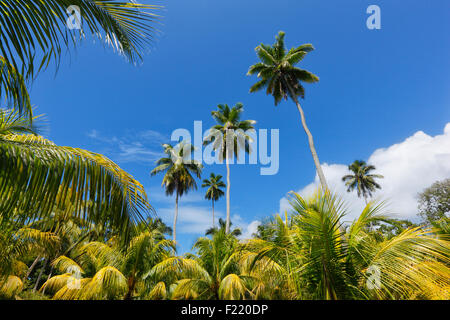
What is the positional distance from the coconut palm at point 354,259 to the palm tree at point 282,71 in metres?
14.1

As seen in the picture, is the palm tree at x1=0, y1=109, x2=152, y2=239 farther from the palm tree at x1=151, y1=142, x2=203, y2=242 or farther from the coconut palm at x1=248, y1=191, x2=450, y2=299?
the palm tree at x1=151, y1=142, x2=203, y2=242

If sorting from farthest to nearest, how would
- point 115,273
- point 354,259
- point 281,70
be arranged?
point 281,70
point 115,273
point 354,259

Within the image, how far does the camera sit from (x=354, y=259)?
3.65 meters

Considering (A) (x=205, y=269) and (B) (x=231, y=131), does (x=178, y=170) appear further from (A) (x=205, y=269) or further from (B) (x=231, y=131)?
(A) (x=205, y=269)

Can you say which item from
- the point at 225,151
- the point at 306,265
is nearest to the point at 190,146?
the point at 225,151

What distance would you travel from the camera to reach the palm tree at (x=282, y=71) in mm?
17266

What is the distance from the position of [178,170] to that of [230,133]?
9.44 metres

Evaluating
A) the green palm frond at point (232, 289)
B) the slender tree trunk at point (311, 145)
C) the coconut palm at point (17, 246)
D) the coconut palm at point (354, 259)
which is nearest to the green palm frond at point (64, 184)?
the coconut palm at point (17, 246)

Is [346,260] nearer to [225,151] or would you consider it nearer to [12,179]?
[12,179]

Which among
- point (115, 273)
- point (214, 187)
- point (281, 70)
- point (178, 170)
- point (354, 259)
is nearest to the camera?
point (354, 259)

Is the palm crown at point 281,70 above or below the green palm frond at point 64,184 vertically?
above

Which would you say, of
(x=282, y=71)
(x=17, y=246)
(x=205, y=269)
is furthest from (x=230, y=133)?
(x=17, y=246)

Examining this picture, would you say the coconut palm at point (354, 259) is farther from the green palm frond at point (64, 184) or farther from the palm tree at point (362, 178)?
the palm tree at point (362, 178)

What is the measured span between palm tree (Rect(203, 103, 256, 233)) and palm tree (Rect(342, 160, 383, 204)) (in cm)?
2904
